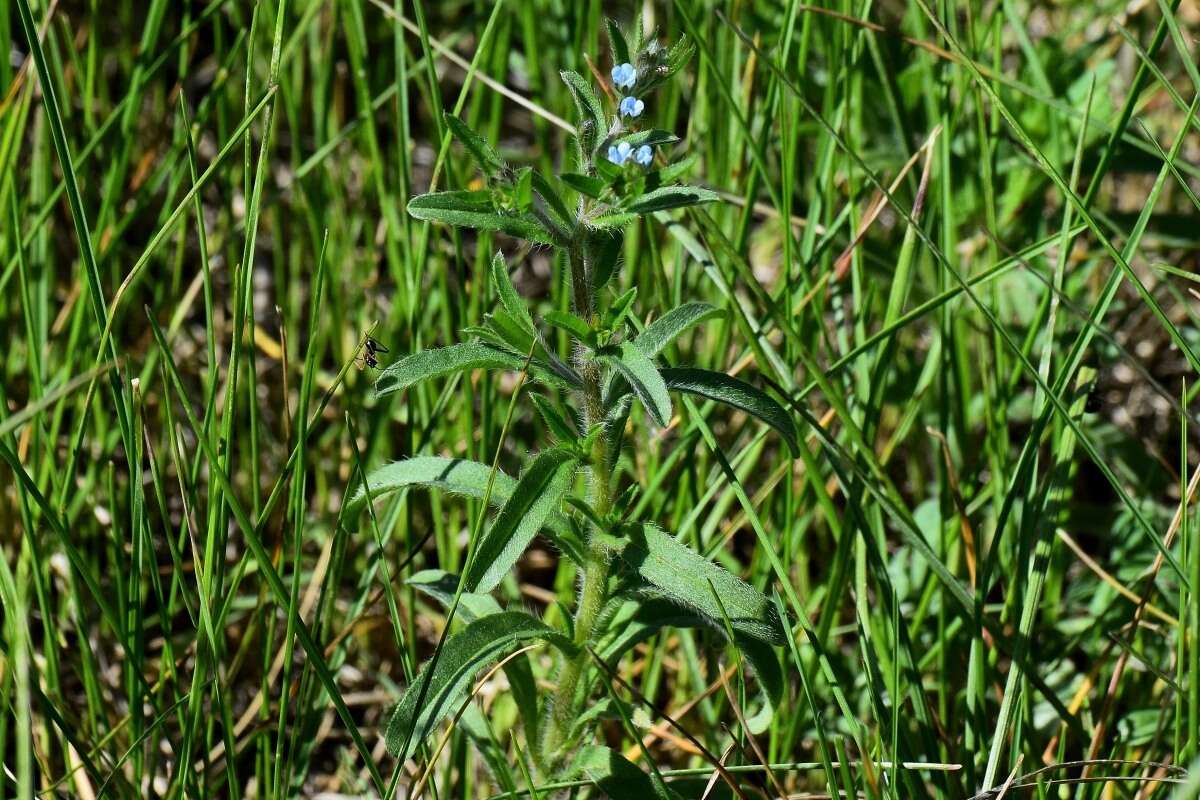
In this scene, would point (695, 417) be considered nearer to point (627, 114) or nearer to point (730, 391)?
point (730, 391)

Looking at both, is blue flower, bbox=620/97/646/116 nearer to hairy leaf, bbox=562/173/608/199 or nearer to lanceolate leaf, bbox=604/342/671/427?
hairy leaf, bbox=562/173/608/199

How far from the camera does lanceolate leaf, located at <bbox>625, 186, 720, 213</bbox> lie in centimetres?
143

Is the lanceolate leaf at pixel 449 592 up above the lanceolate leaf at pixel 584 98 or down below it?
below

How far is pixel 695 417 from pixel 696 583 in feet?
1.52

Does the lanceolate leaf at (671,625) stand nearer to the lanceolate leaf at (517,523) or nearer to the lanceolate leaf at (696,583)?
the lanceolate leaf at (696,583)

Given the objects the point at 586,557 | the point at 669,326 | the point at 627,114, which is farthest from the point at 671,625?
the point at 627,114

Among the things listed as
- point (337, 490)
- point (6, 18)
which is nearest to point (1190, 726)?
point (337, 490)

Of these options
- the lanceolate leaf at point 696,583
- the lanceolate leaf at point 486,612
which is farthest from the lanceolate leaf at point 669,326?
the lanceolate leaf at point 486,612

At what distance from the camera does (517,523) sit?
59.4 inches

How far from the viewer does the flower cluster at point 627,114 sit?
140 cm

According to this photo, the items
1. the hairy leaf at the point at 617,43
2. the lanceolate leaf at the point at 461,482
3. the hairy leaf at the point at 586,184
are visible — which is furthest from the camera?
the lanceolate leaf at the point at 461,482

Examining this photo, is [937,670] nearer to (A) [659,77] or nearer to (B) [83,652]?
(A) [659,77]

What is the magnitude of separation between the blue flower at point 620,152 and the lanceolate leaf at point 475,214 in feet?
0.42

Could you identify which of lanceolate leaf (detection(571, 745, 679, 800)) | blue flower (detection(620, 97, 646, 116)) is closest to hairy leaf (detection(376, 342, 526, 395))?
blue flower (detection(620, 97, 646, 116))
